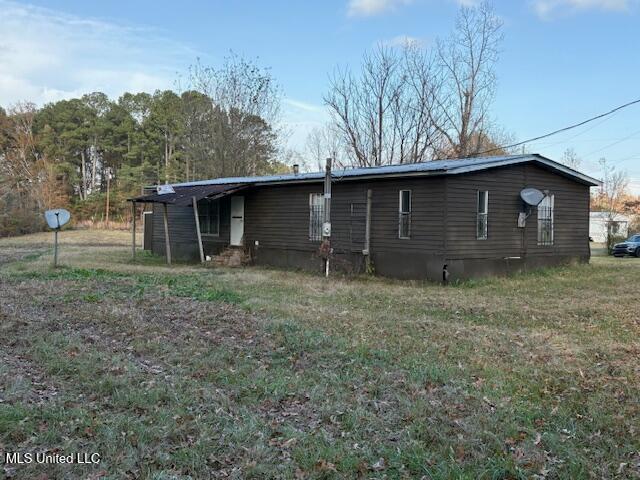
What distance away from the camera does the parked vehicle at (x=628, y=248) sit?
954 inches

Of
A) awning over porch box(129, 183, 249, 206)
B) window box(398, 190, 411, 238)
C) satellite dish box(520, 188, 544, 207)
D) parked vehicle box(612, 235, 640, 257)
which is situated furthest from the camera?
parked vehicle box(612, 235, 640, 257)

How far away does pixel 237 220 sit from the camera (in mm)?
18234

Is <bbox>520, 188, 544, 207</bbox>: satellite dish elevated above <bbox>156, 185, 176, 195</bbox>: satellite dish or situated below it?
below

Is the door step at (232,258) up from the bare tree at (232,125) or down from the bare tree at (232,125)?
down

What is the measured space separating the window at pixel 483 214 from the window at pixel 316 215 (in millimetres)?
4430

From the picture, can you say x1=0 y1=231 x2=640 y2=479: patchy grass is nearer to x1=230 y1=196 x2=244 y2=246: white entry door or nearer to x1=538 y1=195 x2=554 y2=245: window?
x1=538 y1=195 x2=554 y2=245: window

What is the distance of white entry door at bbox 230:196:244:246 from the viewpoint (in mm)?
18062

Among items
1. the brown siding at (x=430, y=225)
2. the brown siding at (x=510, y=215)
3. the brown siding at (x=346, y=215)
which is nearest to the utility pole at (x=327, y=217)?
the brown siding at (x=430, y=225)

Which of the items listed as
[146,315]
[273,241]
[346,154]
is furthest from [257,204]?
[346,154]

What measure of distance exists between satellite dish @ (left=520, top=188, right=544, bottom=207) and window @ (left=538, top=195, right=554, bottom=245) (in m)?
0.97

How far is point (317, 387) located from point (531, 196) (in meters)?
11.1

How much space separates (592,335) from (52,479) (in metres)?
6.45

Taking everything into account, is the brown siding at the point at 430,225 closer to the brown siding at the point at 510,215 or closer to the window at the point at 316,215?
the brown siding at the point at 510,215

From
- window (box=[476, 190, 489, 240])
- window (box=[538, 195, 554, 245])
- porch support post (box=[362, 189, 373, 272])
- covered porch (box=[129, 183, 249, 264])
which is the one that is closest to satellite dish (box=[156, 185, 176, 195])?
covered porch (box=[129, 183, 249, 264])
